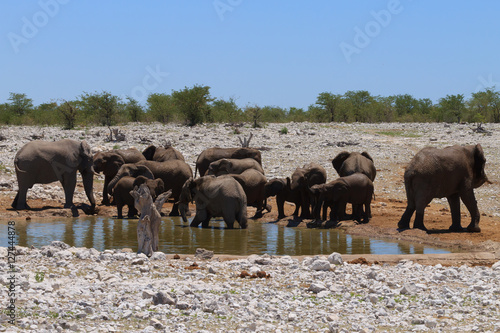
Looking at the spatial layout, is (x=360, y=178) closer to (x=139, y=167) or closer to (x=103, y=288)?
(x=139, y=167)

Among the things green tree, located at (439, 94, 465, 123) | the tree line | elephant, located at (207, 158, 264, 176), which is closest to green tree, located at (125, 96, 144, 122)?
the tree line

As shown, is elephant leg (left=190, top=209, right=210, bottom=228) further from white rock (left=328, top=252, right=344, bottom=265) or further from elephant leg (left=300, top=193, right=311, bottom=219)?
white rock (left=328, top=252, right=344, bottom=265)

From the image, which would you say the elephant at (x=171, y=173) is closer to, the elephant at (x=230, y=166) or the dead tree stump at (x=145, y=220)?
the elephant at (x=230, y=166)

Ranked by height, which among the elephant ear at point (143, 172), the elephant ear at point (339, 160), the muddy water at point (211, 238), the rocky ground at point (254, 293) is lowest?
the muddy water at point (211, 238)

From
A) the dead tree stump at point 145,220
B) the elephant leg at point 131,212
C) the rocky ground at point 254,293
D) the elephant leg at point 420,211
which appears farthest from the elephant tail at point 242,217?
the dead tree stump at point 145,220

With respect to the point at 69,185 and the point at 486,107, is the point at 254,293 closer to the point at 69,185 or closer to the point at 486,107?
the point at 69,185

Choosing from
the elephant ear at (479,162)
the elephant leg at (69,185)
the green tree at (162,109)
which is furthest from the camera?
the green tree at (162,109)

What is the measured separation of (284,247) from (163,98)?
4836cm

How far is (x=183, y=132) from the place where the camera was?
41.6 m

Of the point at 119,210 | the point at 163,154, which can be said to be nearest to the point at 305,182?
the point at 119,210

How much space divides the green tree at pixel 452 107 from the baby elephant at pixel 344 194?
156 feet

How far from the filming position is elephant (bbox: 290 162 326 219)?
62.1 ft

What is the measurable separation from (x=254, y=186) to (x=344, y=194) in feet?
8.73

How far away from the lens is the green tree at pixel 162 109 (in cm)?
5641
